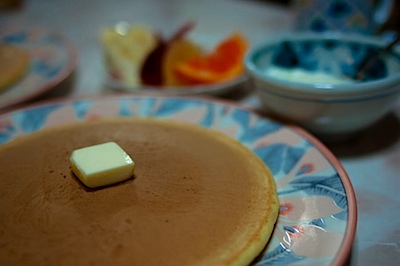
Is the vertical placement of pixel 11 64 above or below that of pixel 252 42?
above

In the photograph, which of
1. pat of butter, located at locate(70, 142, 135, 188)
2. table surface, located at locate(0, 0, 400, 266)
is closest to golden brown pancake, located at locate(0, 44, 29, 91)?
table surface, located at locate(0, 0, 400, 266)

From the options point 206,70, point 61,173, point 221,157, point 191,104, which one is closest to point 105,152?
point 61,173

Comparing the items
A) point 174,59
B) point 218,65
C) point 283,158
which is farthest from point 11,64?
point 283,158

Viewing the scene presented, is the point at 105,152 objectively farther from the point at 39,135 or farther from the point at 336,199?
the point at 336,199

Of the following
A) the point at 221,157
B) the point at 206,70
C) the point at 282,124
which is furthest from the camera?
the point at 206,70

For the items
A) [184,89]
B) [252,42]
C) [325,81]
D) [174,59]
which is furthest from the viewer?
[252,42]

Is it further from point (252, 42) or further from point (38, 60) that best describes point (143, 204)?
point (252, 42)
